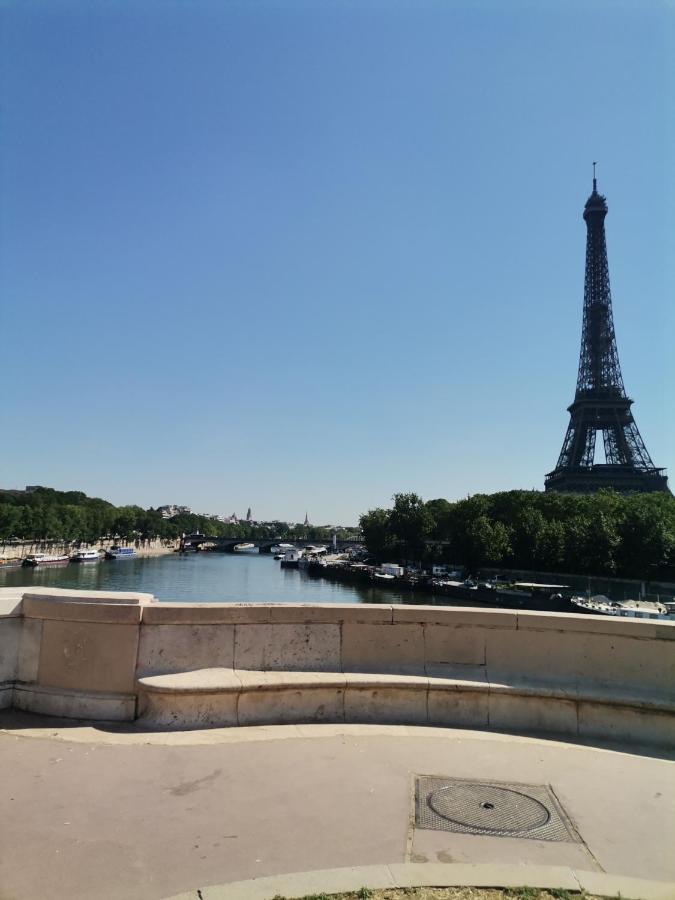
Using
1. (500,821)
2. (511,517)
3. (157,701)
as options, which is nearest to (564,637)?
(500,821)

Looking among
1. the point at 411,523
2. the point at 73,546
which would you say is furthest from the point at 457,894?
the point at 73,546

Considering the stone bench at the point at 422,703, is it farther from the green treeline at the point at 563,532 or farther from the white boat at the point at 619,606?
the green treeline at the point at 563,532

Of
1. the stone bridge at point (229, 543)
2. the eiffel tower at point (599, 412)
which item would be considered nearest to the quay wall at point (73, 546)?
the stone bridge at point (229, 543)

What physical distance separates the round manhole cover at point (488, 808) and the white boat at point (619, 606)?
38994mm

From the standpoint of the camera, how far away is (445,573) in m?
93.1

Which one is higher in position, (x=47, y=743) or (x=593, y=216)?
(x=593, y=216)

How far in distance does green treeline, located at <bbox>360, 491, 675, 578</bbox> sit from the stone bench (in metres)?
64.6

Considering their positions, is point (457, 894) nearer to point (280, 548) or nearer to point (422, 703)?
point (422, 703)

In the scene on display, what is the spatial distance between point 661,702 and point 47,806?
5.49m

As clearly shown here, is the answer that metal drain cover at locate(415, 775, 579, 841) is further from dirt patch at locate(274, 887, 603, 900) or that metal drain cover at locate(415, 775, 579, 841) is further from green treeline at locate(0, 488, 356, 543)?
green treeline at locate(0, 488, 356, 543)

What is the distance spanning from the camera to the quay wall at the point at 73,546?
112812mm

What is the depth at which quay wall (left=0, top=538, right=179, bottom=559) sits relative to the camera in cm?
11281

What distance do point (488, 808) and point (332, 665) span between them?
2482mm

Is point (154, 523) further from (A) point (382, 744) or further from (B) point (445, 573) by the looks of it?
(A) point (382, 744)
